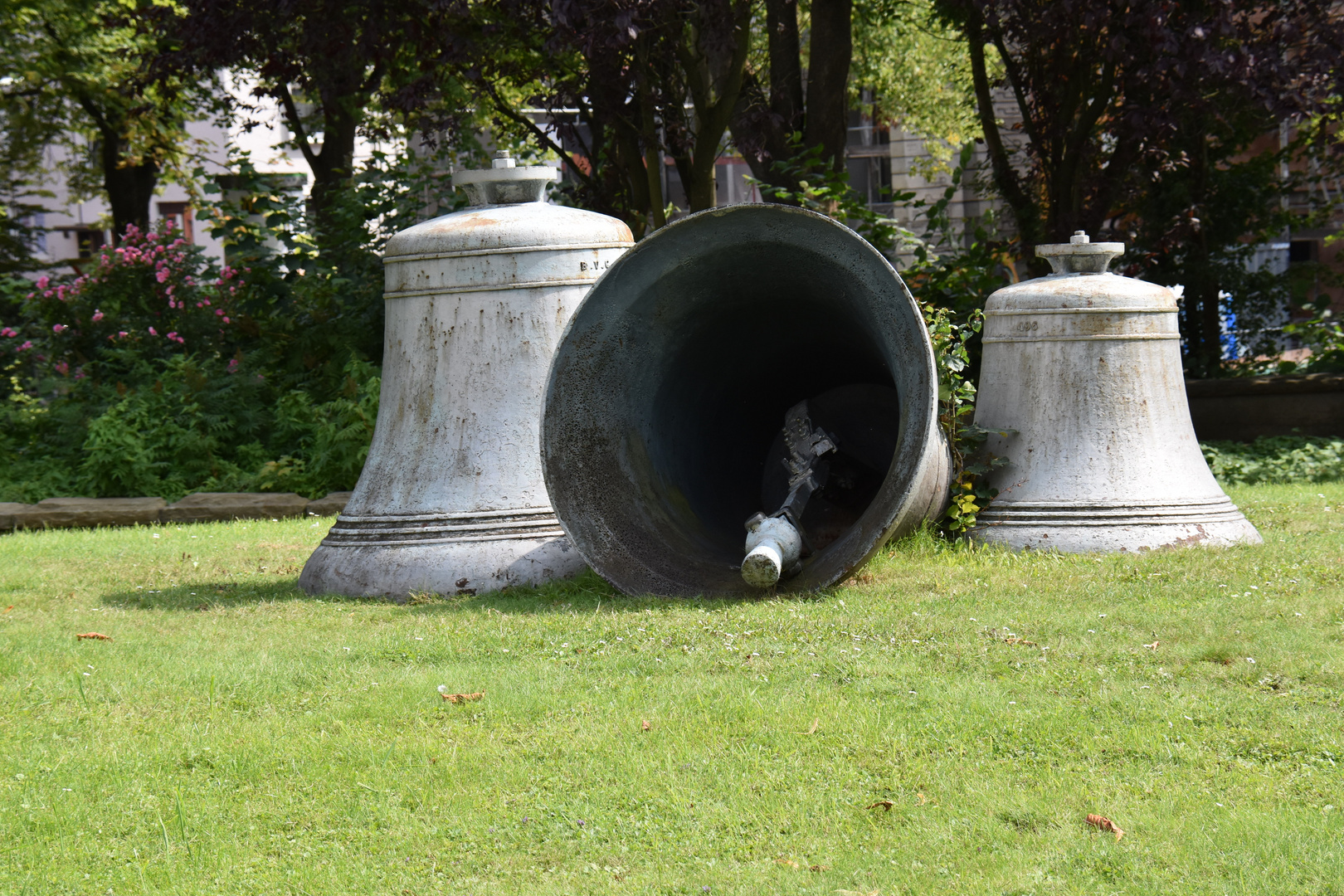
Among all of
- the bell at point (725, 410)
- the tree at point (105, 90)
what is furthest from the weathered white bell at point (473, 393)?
the tree at point (105, 90)

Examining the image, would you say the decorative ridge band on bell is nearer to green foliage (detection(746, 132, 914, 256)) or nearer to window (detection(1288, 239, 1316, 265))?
green foliage (detection(746, 132, 914, 256))

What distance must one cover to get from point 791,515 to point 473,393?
1.51 metres

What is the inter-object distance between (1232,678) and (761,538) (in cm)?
193

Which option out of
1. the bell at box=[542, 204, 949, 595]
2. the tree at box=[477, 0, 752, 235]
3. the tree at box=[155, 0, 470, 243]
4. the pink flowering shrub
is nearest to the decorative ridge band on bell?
the bell at box=[542, 204, 949, 595]

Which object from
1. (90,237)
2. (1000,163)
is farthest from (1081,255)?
(90,237)

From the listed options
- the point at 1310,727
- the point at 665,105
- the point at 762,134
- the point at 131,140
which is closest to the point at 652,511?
the point at 1310,727

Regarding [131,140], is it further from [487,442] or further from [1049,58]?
[487,442]

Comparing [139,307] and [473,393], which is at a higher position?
[139,307]

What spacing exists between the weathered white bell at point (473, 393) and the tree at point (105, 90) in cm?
595

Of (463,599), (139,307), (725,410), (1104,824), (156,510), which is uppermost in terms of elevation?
(139,307)

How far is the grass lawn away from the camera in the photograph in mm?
2672

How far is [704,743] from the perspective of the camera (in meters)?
3.37

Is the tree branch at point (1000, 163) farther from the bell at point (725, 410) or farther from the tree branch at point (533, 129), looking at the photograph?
the bell at point (725, 410)

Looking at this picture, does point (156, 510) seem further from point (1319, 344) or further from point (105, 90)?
point (1319, 344)
